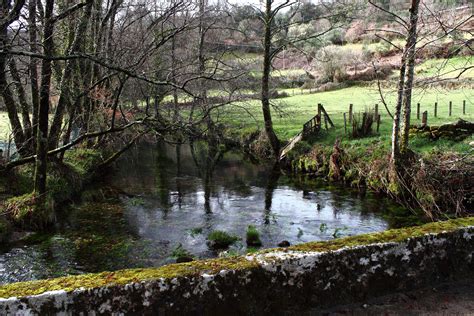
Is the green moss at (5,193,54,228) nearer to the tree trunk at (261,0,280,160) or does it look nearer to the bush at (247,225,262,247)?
the bush at (247,225,262,247)

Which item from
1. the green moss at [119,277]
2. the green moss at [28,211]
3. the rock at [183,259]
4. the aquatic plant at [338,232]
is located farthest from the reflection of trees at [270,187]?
the green moss at [119,277]

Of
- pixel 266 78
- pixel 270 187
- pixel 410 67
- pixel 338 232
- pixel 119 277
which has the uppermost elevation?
pixel 266 78

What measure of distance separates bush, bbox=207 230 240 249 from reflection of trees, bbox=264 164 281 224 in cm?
217

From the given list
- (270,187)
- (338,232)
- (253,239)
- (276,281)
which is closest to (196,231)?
(253,239)

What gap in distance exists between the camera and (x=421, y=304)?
14.4ft

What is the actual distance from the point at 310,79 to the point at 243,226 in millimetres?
38721

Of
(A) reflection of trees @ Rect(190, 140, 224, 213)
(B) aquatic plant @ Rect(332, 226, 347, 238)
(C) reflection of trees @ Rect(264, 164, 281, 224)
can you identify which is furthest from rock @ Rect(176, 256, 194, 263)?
(A) reflection of trees @ Rect(190, 140, 224, 213)

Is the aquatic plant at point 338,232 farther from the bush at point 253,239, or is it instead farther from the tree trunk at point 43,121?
the tree trunk at point 43,121

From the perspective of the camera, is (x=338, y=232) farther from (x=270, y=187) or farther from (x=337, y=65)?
(x=337, y=65)

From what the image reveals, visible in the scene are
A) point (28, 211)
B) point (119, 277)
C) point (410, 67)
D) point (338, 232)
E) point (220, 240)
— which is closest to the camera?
point (119, 277)

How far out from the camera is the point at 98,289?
370 cm

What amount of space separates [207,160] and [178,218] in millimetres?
11842

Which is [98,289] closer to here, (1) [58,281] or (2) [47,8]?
(1) [58,281]

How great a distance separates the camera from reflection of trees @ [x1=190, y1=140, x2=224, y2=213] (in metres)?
17.6
